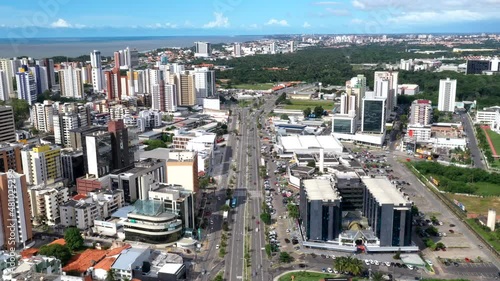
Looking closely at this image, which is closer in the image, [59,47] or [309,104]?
[309,104]

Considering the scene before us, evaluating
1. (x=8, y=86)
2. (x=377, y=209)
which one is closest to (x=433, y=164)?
(x=377, y=209)

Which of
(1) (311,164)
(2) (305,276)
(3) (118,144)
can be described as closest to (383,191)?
(2) (305,276)

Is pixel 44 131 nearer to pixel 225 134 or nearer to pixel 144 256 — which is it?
pixel 225 134

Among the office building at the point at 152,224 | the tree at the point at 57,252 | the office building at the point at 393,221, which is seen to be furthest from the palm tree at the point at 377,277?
the tree at the point at 57,252

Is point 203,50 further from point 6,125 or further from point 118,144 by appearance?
point 118,144

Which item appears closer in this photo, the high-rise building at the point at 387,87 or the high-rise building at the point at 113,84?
the high-rise building at the point at 387,87

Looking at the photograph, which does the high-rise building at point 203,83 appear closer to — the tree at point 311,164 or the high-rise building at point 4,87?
the high-rise building at point 4,87
